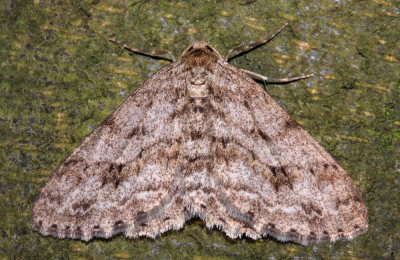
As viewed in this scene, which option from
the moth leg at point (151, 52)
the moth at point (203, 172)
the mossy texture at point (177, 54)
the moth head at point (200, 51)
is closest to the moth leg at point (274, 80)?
the mossy texture at point (177, 54)

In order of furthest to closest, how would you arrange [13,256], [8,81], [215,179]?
1. [8,81]
2. [13,256]
3. [215,179]

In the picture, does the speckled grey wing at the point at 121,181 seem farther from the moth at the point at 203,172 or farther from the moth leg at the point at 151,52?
the moth leg at the point at 151,52

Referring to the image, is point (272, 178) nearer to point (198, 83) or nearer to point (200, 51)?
point (198, 83)

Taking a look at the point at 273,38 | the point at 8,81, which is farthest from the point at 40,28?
the point at 273,38

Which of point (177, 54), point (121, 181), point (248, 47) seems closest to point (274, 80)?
point (248, 47)

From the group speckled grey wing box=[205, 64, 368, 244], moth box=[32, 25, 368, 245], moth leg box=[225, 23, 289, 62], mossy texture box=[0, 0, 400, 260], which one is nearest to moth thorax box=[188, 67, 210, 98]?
moth box=[32, 25, 368, 245]

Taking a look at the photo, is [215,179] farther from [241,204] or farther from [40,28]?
[40,28]

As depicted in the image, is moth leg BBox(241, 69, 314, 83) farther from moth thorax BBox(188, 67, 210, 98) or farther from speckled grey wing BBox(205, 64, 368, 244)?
moth thorax BBox(188, 67, 210, 98)
